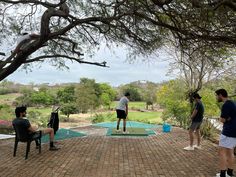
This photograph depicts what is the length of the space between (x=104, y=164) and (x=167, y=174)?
1531 mm

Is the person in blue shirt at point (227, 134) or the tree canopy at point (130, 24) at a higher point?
the tree canopy at point (130, 24)

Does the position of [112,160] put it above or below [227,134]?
below

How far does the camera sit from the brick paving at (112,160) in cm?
715

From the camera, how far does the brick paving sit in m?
7.15

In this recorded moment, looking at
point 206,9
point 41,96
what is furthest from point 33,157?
point 41,96

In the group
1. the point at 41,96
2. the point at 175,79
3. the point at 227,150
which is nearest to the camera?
the point at 227,150

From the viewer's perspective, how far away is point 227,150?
258 inches

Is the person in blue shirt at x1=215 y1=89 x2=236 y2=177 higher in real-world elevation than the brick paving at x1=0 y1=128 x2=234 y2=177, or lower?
higher

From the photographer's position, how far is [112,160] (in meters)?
8.38

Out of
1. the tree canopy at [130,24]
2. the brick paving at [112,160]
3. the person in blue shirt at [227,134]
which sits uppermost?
the tree canopy at [130,24]

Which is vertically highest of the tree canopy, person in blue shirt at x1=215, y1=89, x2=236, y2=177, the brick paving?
the tree canopy

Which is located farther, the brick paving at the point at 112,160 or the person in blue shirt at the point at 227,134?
the brick paving at the point at 112,160

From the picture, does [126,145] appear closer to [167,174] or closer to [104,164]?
[104,164]

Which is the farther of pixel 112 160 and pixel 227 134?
pixel 112 160
